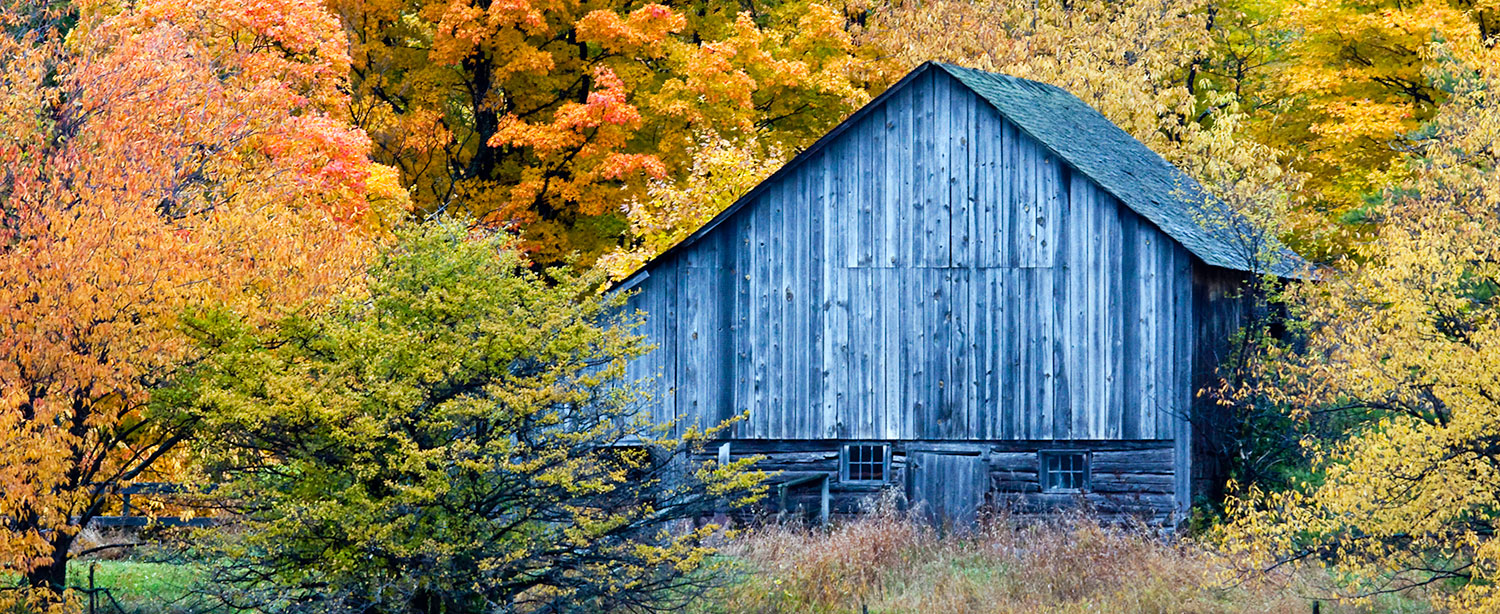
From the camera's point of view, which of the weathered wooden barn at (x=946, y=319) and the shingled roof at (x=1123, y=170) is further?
the shingled roof at (x=1123, y=170)

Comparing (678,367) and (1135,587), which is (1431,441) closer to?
(1135,587)

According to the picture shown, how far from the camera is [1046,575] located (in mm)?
20156

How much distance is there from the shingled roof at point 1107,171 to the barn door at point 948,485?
4158 millimetres

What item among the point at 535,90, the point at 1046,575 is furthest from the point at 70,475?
the point at 535,90

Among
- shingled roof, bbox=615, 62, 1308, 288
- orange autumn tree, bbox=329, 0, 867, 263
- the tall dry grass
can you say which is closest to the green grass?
the tall dry grass

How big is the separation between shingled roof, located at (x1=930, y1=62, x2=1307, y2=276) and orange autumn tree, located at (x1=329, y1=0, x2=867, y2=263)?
749 centimetres

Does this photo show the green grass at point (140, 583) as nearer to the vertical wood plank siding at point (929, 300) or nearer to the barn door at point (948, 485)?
the vertical wood plank siding at point (929, 300)

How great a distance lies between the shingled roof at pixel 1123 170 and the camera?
23641 mm

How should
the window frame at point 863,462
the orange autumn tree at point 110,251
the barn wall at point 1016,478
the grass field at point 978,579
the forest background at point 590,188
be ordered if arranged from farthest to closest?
the window frame at point 863,462
the barn wall at point 1016,478
the grass field at point 978,579
the orange autumn tree at point 110,251
the forest background at point 590,188

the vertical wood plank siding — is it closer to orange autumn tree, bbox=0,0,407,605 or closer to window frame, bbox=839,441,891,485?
window frame, bbox=839,441,891,485

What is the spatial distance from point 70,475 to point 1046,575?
10.9m

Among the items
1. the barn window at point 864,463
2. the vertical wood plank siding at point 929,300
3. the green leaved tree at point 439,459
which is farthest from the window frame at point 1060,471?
the green leaved tree at point 439,459

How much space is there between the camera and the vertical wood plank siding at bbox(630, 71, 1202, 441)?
76.6ft

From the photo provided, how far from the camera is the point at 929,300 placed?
24031 millimetres
